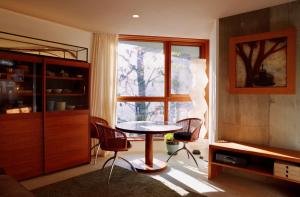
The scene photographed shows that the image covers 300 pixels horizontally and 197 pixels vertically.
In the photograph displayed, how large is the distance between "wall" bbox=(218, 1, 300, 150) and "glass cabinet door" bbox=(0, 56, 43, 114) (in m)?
2.79

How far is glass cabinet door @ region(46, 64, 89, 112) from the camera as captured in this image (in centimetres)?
346

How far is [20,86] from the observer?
317cm

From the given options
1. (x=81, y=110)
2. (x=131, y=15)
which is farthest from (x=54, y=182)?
(x=131, y=15)

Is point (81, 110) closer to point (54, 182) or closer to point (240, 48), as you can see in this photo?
point (54, 182)

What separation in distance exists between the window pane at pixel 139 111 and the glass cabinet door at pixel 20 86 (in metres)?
1.73

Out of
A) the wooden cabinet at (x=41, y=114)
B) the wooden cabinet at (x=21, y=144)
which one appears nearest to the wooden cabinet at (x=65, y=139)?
the wooden cabinet at (x=41, y=114)

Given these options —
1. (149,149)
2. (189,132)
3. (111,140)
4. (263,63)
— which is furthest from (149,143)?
(263,63)

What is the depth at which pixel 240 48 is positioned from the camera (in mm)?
3232

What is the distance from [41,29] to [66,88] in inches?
40.5

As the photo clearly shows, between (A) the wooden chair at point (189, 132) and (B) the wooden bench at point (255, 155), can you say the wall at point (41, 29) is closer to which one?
(A) the wooden chair at point (189, 132)

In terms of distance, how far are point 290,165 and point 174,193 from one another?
1373 millimetres

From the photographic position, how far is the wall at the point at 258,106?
112 inches

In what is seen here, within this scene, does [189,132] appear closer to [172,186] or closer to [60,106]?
[172,186]

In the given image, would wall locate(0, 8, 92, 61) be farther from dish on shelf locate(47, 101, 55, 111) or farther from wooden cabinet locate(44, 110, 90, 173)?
wooden cabinet locate(44, 110, 90, 173)
